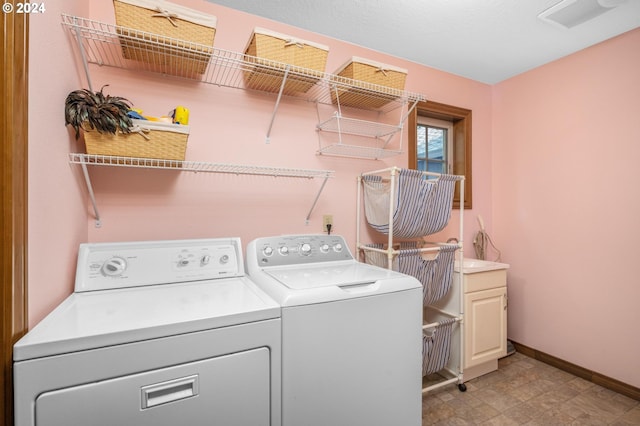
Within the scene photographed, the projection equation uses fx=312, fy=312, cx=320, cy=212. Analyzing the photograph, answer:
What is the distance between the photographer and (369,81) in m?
1.98

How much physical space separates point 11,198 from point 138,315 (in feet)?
1.53

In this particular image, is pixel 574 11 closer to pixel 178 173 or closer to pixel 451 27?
pixel 451 27

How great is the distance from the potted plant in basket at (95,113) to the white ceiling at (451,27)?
1.01 m

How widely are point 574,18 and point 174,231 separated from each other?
280 centimetres

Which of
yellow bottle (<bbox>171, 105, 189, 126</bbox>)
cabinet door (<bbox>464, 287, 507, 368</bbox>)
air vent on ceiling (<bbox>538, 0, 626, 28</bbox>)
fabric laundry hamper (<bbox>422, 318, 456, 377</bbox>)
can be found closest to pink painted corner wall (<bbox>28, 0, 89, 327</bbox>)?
yellow bottle (<bbox>171, 105, 189, 126</bbox>)

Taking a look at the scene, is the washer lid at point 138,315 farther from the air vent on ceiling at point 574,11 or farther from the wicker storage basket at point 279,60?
the air vent on ceiling at point 574,11

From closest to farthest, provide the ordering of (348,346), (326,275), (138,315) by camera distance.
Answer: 1. (138,315)
2. (348,346)
3. (326,275)

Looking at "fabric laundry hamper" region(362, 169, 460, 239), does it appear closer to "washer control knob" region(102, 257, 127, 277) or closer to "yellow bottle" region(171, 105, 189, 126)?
"yellow bottle" region(171, 105, 189, 126)

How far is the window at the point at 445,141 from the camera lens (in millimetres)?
2781

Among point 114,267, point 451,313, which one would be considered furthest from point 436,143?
point 114,267

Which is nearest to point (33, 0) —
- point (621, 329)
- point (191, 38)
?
point (191, 38)

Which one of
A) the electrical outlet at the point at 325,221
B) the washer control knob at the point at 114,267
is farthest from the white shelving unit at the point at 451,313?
the washer control knob at the point at 114,267

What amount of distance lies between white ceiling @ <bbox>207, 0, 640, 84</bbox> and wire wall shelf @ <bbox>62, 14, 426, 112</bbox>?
0.40m

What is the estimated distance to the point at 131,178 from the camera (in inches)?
64.7
